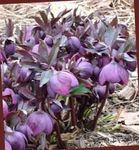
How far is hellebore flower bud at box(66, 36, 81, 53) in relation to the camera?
2223 millimetres

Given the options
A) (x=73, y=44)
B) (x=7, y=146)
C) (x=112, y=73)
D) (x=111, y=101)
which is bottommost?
(x=7, y=146)

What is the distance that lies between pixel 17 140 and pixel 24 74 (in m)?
0.23

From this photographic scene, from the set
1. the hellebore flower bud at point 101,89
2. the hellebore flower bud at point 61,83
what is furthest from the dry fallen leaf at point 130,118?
the hellebore flower bud at point 61,83

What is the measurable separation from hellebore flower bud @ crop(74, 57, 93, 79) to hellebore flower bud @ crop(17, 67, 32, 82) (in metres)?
0.17

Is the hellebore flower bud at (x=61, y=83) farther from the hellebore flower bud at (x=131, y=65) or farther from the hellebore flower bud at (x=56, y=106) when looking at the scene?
the hellebore flower bud at (x=131, y=65)

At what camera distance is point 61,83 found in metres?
2.18

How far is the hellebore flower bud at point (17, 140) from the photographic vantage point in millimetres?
2164

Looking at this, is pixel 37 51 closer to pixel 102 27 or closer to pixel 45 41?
pixel 45 41

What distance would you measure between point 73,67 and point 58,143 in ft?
0.90

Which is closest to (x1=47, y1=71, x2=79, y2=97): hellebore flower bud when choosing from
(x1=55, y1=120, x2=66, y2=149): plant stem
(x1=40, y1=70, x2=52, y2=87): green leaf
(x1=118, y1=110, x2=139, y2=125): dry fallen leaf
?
(x1=40, y1=70, x2=52, y2=87): green leaf

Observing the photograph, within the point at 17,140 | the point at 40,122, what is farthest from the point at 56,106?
the point at 17,140

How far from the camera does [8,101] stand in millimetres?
2211

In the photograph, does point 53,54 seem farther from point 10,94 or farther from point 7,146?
point 7,146

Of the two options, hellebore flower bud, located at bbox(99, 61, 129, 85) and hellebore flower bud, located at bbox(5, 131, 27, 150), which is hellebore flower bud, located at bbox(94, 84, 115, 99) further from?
hellebore flower bud, located at bbox(5, 131, 27, 150)
